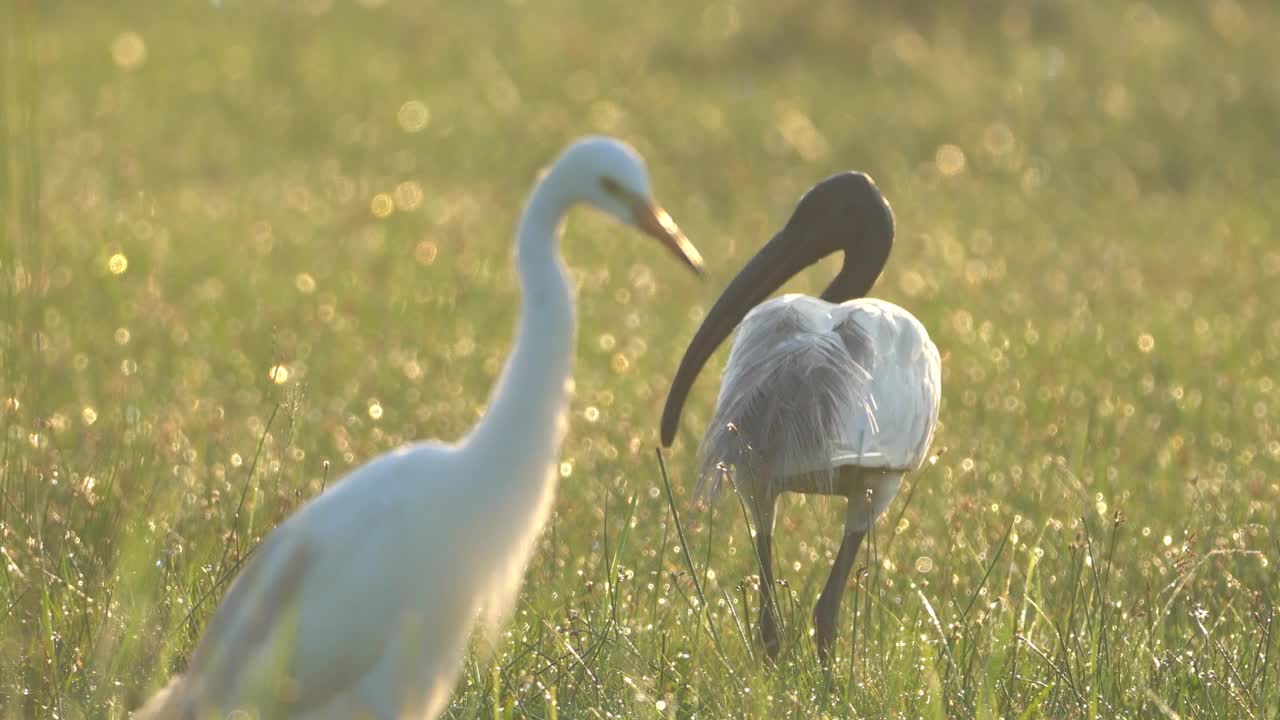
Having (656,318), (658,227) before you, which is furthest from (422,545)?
(656,318)

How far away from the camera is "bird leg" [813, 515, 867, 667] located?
4645 millimetres

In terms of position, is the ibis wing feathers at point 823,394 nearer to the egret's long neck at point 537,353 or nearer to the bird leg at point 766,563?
the bird leg at point 766,563

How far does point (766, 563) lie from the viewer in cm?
465

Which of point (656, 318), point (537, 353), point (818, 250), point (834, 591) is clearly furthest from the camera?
point (656, 318)

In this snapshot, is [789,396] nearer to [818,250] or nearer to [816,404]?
[816,404]

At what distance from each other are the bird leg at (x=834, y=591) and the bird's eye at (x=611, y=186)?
1.90 m

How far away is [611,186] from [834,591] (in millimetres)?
2038

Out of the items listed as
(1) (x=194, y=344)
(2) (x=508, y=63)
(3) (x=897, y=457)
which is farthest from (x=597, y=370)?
(2) (x=508, y=63)

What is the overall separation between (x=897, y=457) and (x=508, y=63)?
13.2 m

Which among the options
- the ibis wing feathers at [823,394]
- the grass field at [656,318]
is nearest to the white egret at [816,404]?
the ibis wing feathers at [823,394]

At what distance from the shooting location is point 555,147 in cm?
1455

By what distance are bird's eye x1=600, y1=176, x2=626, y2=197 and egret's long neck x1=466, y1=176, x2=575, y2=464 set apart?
→ 0.06 meters

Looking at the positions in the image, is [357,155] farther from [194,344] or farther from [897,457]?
[897,457]

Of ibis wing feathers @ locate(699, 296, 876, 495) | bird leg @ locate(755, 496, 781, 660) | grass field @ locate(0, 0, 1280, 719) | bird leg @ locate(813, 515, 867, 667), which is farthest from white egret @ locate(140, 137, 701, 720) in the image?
bird leg @ locate(813, 515, 867, 667)
